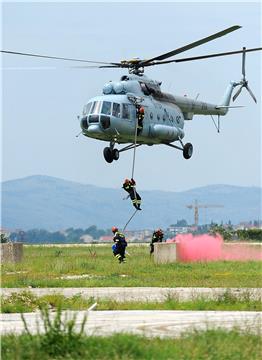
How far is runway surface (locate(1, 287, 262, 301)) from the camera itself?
75.9 feet

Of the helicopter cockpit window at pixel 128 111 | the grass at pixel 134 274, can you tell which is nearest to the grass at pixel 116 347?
the grass at pixel 134 274

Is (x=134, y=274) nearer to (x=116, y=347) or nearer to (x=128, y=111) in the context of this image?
(x=128, y=111)

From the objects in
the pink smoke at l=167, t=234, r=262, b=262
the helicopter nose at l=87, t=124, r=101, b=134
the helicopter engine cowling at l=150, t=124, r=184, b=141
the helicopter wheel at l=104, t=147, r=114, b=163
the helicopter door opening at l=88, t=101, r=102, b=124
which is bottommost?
the pink smoke at l=167, t=234, r=262, b=262

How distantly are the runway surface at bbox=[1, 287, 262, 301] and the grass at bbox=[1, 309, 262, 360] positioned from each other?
7.33m

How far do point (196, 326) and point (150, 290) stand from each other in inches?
389

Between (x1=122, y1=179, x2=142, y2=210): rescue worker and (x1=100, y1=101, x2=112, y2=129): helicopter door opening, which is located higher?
(x1=100, y1=101, x2=112, y2=129): helicopter door opening


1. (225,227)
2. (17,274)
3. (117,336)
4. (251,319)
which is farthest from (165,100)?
(225,227)

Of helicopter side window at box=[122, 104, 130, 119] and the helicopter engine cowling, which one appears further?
the helicopter engine cowling

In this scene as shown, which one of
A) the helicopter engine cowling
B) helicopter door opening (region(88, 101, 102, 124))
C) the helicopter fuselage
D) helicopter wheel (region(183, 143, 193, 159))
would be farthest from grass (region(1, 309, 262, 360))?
helicopter wheel (region(183, 143, 193, 159))

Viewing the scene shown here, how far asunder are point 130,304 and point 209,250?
28253mm

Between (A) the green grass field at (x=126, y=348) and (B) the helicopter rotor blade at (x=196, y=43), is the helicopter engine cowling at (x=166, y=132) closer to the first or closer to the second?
(B) the helicopter rotor blade at (x=196, y=43)

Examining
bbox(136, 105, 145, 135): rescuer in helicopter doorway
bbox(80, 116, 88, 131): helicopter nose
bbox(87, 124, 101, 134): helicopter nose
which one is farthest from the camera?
bbox(136, 105, 145, 135): rescuer in helicopter doorway

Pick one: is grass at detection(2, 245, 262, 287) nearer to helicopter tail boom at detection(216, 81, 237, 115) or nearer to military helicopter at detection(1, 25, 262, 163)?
military helicopter at detection(1, 25, 262, 163)

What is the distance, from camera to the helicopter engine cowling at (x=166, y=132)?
159 feet
